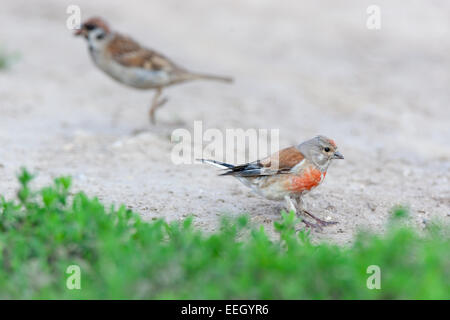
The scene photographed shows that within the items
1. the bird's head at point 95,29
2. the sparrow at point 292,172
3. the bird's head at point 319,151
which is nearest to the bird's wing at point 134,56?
the bird's head at point 95,29

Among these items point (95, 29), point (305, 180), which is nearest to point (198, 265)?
point (305, 180)

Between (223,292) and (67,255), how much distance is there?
Result: 4.00ft

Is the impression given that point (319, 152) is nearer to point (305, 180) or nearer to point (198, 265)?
point (305, 180)

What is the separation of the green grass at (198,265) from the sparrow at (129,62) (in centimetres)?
436

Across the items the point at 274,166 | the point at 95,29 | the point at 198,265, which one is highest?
the point at 95,29

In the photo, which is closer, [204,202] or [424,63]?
[204,202]

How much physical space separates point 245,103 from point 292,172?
4256 mm

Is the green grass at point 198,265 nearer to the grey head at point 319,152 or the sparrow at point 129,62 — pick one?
the grey head at point 319,152

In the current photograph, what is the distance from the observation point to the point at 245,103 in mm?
10219

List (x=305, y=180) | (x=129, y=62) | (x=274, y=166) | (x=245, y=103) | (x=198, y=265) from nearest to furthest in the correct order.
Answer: (x=198, y=265), (x=305, y=180), (x=274, y=166), (x=129, y=62), (x=245, y=103)

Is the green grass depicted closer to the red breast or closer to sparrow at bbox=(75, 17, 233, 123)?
the red breast

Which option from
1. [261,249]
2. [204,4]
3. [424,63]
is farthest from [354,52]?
[261,249]

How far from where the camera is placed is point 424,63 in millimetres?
11641

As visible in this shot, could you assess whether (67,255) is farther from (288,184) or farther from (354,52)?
(354,52)
